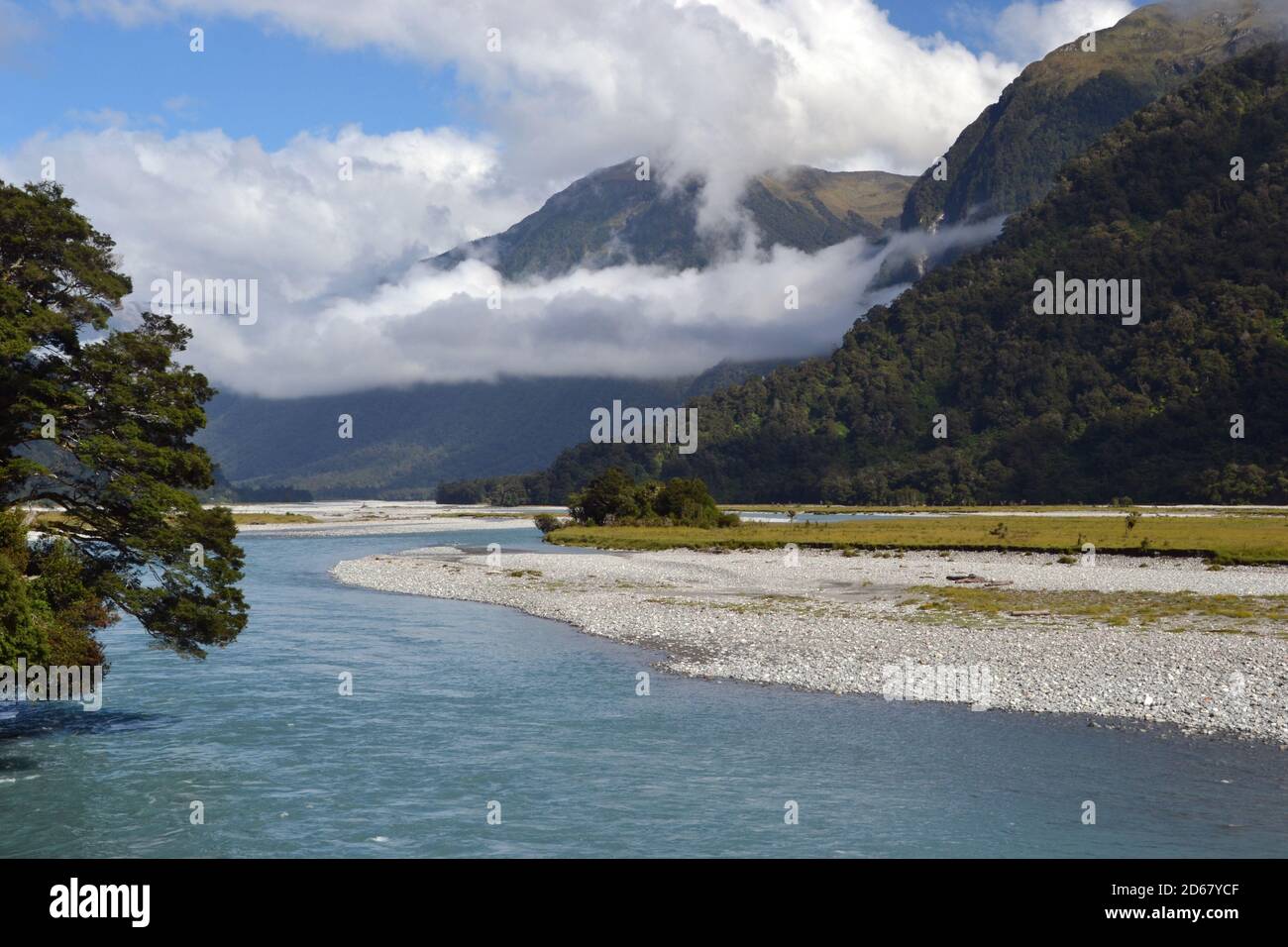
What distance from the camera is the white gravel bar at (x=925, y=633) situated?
33.2 metres

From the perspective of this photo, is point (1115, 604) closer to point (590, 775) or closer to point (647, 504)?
point (590, 775)

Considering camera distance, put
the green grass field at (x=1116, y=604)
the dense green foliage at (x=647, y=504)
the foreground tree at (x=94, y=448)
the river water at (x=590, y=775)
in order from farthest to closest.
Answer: the dense green foliage at (x=647, y=504) < the green grass field at (x=1116, y=604) < the foreground tree at (x=94, y=448) < the river water at (x=590, y=775)

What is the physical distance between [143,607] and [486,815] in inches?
Result: 544

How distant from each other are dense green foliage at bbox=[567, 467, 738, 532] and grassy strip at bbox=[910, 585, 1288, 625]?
8179cm

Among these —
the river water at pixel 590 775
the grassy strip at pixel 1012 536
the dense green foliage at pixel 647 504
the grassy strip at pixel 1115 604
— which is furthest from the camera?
the dense green foliage at pixel 647 504

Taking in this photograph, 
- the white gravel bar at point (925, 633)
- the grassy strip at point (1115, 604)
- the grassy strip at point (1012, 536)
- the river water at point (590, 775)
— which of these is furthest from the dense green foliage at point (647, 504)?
the river water at point (590, 775)

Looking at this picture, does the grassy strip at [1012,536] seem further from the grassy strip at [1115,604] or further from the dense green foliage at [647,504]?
the grassy strip at [1115,604]

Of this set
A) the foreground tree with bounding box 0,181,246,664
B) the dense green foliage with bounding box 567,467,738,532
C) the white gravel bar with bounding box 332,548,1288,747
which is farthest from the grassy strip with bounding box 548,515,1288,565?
the foreground tree with bounding box 0,181,246,664

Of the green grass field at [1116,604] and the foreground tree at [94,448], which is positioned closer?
the foreground tree at [94,448]

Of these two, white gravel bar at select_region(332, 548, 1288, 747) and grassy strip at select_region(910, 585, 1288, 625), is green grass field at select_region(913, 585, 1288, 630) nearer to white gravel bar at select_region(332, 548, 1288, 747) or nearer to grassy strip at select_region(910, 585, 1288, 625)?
grassy strip at select_region(910, 585, 1288, 625)

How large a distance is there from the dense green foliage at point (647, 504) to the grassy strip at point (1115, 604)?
81.8 meters
